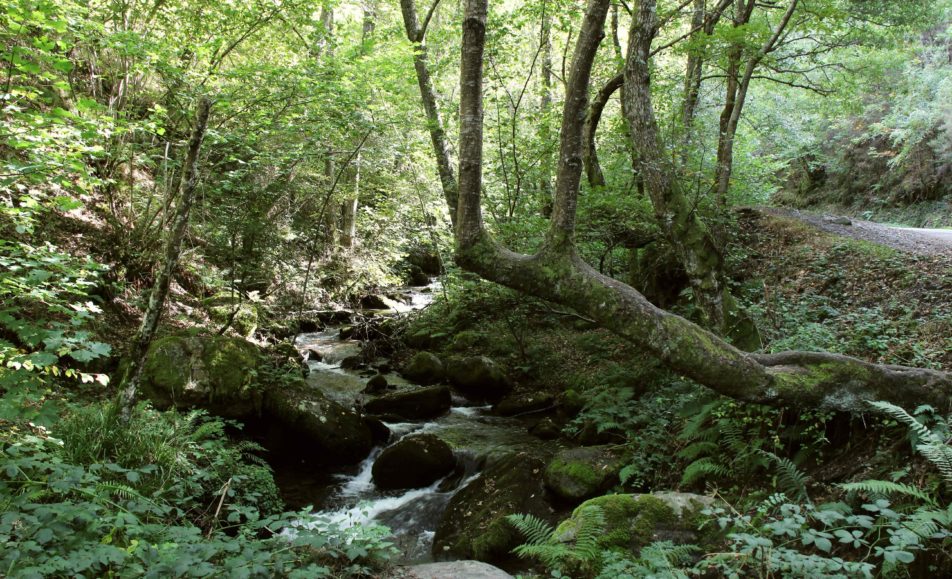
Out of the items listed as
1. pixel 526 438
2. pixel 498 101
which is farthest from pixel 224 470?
pixel 498 101

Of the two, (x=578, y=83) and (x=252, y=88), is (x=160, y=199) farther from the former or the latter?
(x=578, y=83)

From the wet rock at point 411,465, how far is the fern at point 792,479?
15.7ft

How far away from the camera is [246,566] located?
297 cm

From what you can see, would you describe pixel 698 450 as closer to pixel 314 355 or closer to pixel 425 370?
pixel 425 370

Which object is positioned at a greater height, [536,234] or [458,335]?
[536,234]

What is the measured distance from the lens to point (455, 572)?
447cm

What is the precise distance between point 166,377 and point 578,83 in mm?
7037

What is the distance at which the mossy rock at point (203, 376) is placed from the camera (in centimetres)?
752

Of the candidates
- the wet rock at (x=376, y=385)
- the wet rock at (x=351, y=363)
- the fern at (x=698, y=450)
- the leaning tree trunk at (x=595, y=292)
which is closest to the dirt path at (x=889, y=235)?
the leaning tree trunk at (x=595, y=292)

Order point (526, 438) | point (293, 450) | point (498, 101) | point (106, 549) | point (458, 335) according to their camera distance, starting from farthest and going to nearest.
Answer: point (458, 335), point (498, 101), point (526, 438), point (293, 450), point (106, 549)

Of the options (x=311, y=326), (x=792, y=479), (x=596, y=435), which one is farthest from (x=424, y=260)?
(x=792, y=479)

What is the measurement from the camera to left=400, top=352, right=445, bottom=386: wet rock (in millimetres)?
11914

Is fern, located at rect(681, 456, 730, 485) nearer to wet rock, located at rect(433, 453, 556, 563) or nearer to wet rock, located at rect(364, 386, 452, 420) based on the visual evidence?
wet rock, located at rect(433, 453, 556, 563)

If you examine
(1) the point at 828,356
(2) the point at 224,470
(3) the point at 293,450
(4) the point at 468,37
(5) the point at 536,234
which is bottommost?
(3) the point at 293,450
